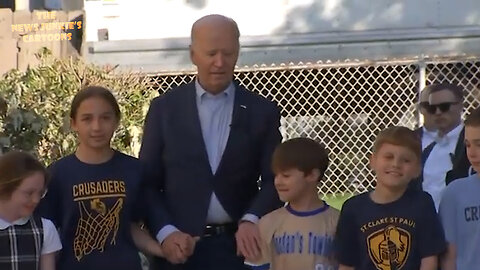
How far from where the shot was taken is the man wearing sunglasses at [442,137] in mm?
5438

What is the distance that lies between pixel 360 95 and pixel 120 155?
5.12 m

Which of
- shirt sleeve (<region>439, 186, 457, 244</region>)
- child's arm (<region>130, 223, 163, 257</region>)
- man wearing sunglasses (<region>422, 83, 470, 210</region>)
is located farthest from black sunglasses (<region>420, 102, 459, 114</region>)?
child's arm (<region>130, 223, 163, 257</region>)

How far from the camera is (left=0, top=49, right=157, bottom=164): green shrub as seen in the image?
6.52m

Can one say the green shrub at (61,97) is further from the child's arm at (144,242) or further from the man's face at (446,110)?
the man's face at (446,110)

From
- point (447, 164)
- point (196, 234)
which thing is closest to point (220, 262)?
point (196, 234)

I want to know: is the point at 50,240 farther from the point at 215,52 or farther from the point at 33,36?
the point at 33,36

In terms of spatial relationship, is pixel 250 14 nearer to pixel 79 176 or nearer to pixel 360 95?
pixel 360 95

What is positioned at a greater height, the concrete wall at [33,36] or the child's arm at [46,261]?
the concrete wall at [33,36]

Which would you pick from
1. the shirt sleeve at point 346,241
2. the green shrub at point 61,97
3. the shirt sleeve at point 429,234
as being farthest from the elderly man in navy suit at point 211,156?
the green shrub at point 61,97

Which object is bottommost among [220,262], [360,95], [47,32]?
[220,262]

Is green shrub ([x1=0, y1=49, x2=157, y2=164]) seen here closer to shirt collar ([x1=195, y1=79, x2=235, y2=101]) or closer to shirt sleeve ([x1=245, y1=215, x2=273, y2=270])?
shirt collar ([x1=195, y1=79, x2=235, y2=101])

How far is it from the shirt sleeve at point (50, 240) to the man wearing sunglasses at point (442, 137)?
245cm

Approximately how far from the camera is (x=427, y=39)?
348 inches

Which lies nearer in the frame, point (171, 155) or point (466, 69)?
point (171, 155)
